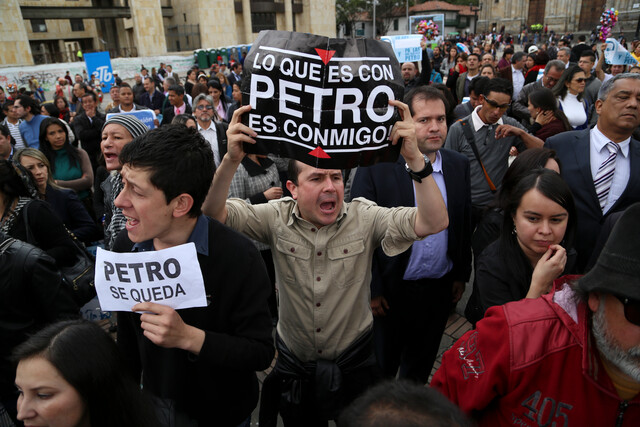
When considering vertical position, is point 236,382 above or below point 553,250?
below

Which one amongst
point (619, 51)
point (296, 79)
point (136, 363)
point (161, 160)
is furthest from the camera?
point (619, 51)

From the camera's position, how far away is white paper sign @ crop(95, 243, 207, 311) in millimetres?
1558

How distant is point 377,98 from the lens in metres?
1.77

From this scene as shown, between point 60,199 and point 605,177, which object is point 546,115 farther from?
point 60,199

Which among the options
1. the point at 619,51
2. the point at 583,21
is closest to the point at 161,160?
the point at 619,51

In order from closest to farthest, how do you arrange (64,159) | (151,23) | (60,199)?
(60,199) < (64,159) < (151,23)

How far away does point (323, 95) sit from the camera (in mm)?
1731

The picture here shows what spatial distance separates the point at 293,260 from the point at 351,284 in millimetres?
305

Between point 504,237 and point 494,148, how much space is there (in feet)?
6.30

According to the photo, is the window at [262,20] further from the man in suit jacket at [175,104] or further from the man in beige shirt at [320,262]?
the man in beige shirt at [320,262]

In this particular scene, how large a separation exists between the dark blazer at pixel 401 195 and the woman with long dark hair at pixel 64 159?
348 cm

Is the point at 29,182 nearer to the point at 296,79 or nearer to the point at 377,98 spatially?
the point at 296,79

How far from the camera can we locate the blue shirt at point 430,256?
8.88ft

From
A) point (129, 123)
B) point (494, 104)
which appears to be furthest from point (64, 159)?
point (494, 104)
